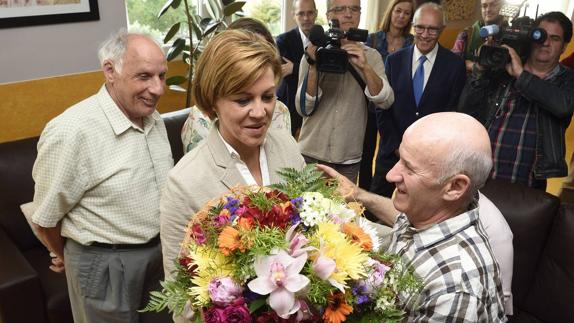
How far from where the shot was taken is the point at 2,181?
2523 millimetres

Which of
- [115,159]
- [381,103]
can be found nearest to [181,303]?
[115,159]

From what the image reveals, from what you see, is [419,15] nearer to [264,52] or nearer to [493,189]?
[493,189]

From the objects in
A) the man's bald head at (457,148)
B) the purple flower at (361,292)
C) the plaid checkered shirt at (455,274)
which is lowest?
the plaid checkered shirt at (455,274)

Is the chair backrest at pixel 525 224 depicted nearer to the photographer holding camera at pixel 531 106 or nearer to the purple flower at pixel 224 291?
the photographer holding camera at pixel 531 106

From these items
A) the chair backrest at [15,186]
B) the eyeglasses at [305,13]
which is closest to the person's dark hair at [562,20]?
the eyeglasses at [305,13]

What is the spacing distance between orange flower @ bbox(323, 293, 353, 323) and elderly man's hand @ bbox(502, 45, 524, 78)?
2.06 m

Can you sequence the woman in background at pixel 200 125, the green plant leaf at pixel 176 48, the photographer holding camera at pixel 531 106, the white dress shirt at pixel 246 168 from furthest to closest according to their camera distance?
the green plant leaf at pixel 176 48
the photographer holding camera at pixel 531 106
the woman in background at pixel 200 125
the white dress shirt at pixel 246 168

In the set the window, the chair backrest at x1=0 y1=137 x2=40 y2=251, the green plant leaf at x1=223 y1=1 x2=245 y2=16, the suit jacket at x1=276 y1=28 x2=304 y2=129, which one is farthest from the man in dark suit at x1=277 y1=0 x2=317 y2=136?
the chair backrest at x1=0 y1=137 x2=40 y2=251

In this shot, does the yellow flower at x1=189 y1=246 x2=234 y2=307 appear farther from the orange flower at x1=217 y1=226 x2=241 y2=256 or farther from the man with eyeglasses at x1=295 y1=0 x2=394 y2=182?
the man with eyeglasses at x1=295 y1=0 x2=394 y2=182

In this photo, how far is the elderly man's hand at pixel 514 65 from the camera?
8.05 ft

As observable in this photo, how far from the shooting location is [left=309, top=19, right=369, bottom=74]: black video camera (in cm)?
248

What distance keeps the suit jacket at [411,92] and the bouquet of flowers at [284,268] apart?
2018 millimetres

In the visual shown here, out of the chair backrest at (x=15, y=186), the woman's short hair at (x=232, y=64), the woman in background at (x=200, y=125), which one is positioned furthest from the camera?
the chair backrest at (x=15, y=186)

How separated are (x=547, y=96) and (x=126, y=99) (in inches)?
81.4
